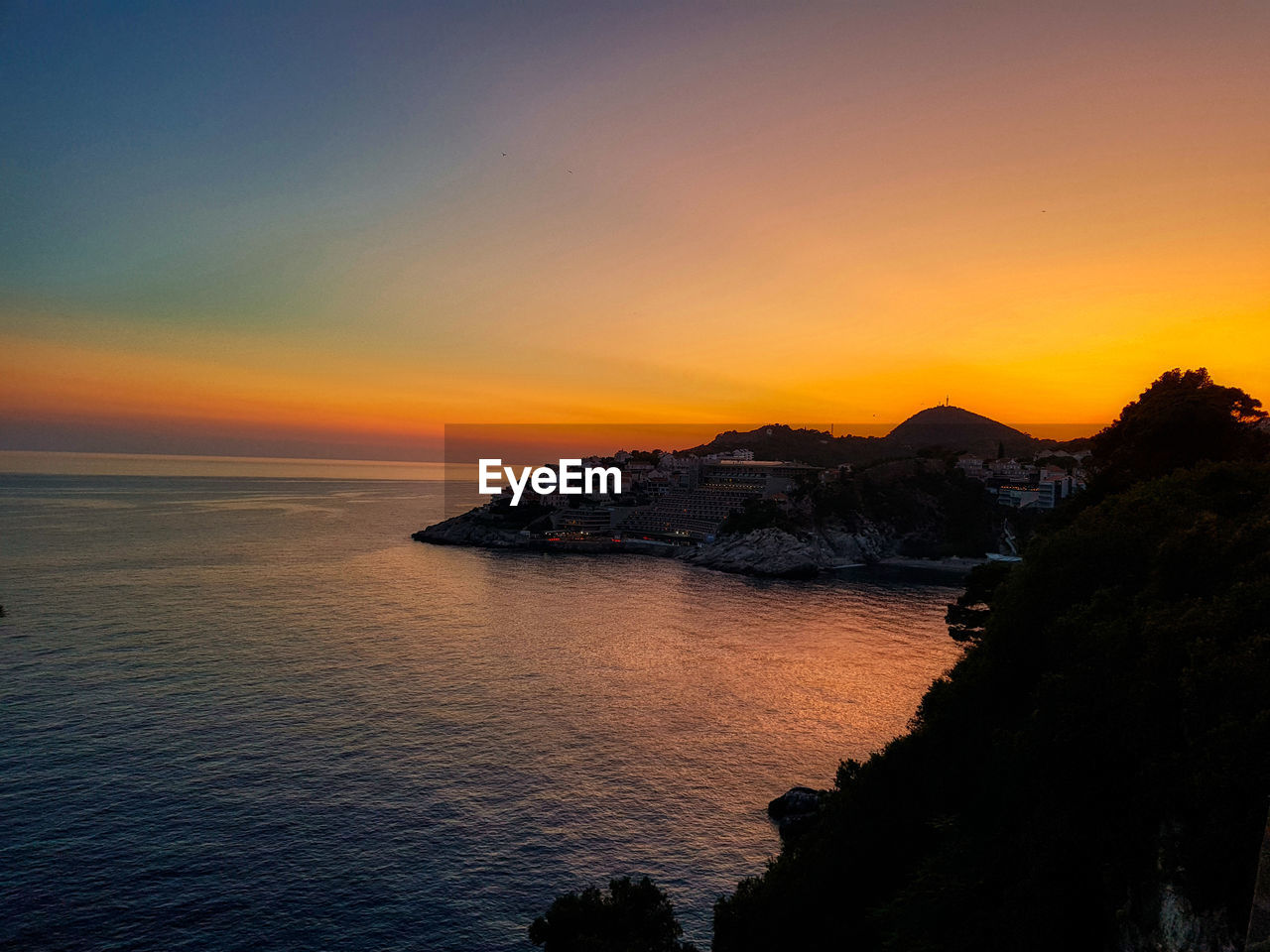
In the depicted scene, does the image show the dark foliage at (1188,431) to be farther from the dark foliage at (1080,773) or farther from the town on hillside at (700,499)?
the town on hillside at (700,499)

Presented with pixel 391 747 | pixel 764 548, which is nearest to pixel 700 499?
pixel 764 548

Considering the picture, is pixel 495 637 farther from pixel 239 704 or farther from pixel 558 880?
pixel 558 880

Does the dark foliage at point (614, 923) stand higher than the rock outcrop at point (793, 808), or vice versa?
the dark foliage at point (614, 923)

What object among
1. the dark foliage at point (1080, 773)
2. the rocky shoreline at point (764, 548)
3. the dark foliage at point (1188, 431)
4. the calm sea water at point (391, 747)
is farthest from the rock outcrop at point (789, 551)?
the dark foliage at point (1080, 773)

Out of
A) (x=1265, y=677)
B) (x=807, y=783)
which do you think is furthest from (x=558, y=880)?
(x=1265, y=677)

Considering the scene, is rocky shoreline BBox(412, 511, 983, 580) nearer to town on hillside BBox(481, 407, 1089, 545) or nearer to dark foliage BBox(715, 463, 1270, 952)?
town on hillside BBox(481, 407, 1089, 545)

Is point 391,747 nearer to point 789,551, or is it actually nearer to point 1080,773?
point 1080,773
